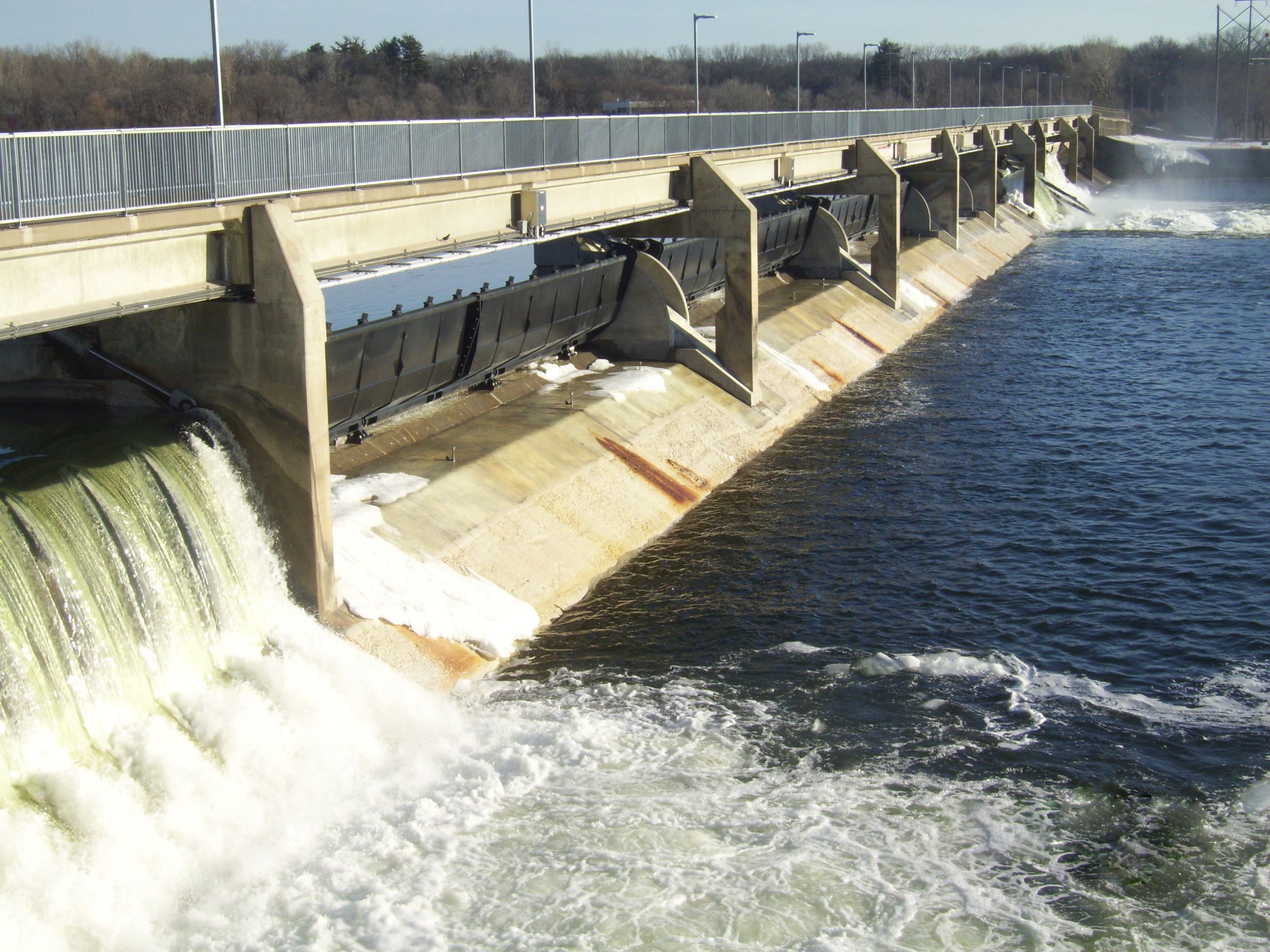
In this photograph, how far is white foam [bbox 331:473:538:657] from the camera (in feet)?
63.8

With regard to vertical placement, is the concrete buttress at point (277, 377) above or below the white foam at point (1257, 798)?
above

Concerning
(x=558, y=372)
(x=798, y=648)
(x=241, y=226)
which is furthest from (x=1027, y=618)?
(x=558, y=372)

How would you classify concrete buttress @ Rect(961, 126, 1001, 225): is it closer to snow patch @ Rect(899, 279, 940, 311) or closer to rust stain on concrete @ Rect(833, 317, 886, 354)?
snow patch @ Rect(899, 279, 940, 311)

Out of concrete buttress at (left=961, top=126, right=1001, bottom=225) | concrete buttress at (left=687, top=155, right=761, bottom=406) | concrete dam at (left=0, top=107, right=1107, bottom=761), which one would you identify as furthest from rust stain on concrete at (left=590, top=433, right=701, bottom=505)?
A: concrete buttress at (left=961, top=126, right=1001, bottom=225)

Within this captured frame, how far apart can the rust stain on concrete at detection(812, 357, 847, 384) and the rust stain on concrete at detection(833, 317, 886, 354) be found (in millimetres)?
4548

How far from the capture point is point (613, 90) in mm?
116938

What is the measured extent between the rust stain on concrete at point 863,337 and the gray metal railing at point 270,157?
42.7 feet

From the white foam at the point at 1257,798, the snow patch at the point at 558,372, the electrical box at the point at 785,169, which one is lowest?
the white foam at the point at 1257,798

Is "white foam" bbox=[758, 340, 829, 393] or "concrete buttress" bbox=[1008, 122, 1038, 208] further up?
"concrete buttress" bbox=[1008, 122, 1038, 208]

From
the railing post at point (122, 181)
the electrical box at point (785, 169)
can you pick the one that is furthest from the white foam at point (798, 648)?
the electrical box at point (785, 169)

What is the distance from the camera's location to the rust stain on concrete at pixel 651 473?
27516mm

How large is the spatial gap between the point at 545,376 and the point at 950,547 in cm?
1181

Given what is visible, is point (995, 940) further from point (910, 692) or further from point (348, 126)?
point (348, 126)

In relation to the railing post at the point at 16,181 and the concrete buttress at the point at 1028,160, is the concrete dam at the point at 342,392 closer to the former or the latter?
the railing post at the point at 16,181
